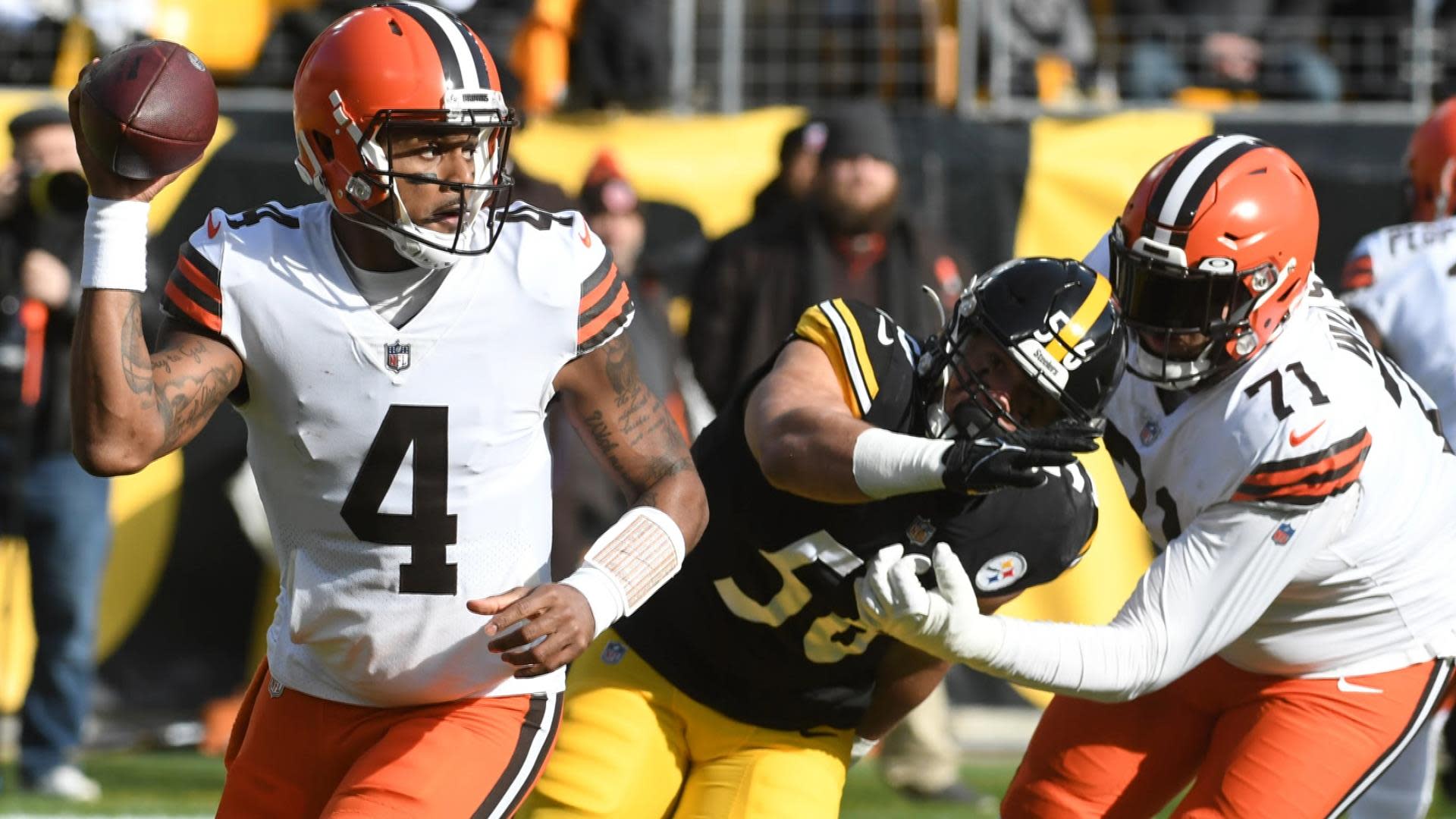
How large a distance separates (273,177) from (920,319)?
2.59 metres

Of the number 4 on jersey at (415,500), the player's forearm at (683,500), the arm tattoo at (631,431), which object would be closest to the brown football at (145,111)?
the number 4 on jersey at (415,500)

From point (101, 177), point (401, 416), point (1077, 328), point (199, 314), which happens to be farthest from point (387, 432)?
point (1077, 328)

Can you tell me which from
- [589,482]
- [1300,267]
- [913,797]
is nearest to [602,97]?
[589,482]

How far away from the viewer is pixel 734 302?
640 cm

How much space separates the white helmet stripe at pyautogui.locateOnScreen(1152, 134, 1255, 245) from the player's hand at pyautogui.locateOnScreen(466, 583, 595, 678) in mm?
1319

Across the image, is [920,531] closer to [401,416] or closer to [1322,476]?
[1322,476]

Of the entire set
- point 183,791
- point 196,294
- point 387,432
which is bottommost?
point 183,791

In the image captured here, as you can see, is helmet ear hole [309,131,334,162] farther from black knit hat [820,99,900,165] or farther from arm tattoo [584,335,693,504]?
black knit hat [820,99,900,165]

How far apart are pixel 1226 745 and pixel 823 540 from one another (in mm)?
877

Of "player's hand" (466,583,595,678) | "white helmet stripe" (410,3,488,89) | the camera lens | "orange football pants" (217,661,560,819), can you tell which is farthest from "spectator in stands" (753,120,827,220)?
"player's hand" (466,583,595,678)

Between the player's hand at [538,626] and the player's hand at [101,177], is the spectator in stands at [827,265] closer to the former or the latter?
the player's hand at [538,626]

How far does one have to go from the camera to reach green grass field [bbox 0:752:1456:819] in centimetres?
586

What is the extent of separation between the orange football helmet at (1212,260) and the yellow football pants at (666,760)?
96 centimetres

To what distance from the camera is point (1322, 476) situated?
131 inches
